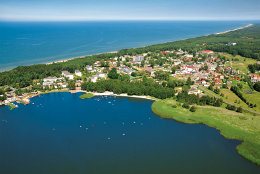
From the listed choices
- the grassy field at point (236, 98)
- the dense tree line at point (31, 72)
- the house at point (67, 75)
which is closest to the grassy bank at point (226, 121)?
the grassy field at point (236, 98)

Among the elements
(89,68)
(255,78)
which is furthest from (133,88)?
(255,78)

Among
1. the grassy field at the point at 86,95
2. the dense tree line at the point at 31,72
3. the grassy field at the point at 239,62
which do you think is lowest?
the grassy field at the point at 239,62

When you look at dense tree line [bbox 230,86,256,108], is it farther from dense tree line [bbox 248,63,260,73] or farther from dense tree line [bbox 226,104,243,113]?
dense tree line [bbox 248,63,260,73]

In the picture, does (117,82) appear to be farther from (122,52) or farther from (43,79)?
(122,52)

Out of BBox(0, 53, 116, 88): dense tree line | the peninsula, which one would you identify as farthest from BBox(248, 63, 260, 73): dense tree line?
BBox(0, 53, 116, 88): dense tree line

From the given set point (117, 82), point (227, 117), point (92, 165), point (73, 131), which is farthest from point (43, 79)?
point (227, 117)

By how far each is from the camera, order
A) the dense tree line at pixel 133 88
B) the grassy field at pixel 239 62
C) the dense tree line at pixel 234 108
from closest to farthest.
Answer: the dense tree line at pixel 234 108, the dense tree line at pixel 133 88, the grassy field at pixel 239 62

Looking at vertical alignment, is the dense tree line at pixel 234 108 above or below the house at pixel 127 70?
above

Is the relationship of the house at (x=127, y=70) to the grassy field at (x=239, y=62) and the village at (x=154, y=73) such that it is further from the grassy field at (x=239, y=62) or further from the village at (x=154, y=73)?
the grassy field at (x=239, y=62)
